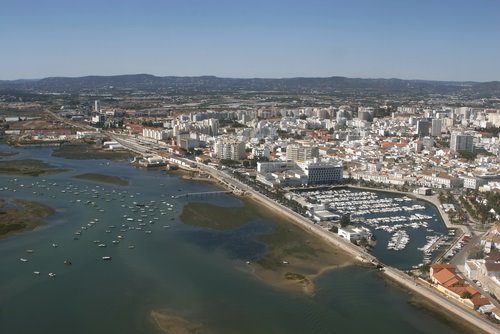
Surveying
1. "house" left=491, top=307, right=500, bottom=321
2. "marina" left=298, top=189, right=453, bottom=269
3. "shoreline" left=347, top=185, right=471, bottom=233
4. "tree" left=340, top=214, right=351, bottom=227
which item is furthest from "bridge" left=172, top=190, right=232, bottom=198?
"house" left=491, top=307, right=500, bottom=321

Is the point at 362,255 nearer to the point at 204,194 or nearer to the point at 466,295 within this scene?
the point at 466,295

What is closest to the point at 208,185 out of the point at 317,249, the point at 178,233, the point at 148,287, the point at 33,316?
the point at 178,233

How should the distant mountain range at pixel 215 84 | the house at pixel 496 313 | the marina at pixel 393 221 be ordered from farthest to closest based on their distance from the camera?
the distant mountain range at pixel 215 84
the marina at pixel 393 221
the house at pixel 496 313

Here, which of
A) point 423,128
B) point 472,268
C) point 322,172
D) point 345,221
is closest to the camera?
point 472,268

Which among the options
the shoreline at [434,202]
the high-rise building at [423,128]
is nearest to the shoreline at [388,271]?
the shoreline at [434,202]

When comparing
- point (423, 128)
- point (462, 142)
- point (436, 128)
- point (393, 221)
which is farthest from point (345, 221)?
point (436, 128)

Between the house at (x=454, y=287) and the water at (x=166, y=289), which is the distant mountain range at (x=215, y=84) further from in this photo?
the house at (x=454, y=287)

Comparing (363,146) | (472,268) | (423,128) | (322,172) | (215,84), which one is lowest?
(472,268)
